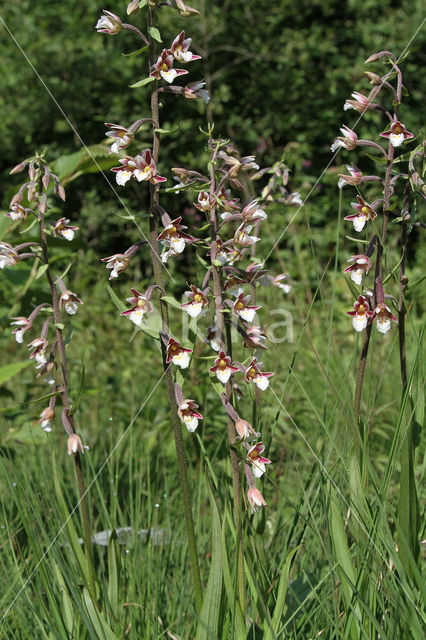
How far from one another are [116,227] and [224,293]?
644 cm

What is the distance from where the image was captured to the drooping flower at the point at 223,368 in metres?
1.43

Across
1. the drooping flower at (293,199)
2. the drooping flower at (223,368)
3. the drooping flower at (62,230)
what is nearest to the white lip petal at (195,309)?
the drooping flower at (223,368)

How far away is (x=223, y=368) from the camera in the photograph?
1448 millimetres

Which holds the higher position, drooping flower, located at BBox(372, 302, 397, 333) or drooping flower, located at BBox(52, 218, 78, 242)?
drooping flower, located at BBox(52, 218, 78, 242)

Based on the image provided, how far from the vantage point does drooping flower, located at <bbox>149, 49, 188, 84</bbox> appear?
1.48m

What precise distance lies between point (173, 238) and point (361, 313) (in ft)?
1.70

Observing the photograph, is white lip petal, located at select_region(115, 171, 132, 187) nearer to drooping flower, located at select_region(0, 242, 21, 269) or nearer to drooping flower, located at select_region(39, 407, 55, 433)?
drooping flower, located at select_region(0, 242, 21, 269)

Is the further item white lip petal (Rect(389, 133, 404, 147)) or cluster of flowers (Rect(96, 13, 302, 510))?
white lip petal (Rect(389, 133, 404, 147))

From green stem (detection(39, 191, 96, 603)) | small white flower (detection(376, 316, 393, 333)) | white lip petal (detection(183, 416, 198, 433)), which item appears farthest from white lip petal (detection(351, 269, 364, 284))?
green stem (detection(39, 191, 96, 603))

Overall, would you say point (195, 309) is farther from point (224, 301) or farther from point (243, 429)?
point (243, 429)

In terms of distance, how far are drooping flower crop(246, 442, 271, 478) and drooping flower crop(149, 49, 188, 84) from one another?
2.80ft

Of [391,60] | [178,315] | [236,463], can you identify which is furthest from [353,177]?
[178,315]

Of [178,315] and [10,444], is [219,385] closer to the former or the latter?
[10,444]

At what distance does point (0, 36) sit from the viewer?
7074mm
